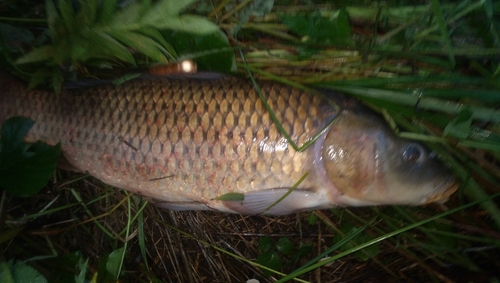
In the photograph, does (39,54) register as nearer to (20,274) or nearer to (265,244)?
(20,274)

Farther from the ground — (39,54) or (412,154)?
(39,54)

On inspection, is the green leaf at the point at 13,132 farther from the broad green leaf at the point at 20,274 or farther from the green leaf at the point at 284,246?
the green leaf at the point at 284,246

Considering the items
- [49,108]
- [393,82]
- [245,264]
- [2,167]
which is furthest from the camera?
[245,264]

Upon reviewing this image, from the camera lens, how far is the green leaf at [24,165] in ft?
4.92

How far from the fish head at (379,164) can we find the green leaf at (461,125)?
14 centimetres

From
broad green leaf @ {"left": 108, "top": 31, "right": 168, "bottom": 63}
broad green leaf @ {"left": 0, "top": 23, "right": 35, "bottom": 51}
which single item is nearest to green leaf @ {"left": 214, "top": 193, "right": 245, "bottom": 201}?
broad green leaf @ {"left": 108, "top": 31, "right": 168, "bottom": 63}

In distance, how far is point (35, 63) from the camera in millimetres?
1688

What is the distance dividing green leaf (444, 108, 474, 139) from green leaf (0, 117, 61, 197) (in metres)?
1.57

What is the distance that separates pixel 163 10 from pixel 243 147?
2.11 ft

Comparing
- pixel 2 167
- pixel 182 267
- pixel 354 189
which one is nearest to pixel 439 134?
pixel 354 189

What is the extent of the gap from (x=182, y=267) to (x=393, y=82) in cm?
138

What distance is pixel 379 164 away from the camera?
136 centimetres

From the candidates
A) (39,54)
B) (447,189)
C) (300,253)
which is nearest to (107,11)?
(39,54)

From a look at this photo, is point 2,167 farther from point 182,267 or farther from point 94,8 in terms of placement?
point 182,267
